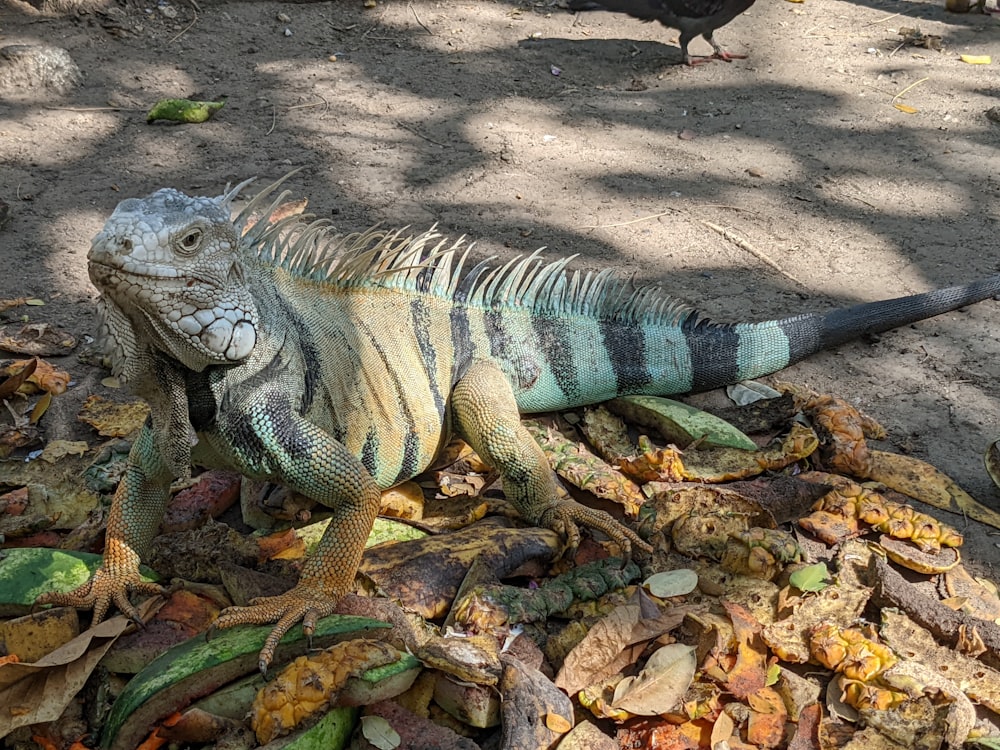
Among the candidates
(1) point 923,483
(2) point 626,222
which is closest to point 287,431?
(1) point 923,483

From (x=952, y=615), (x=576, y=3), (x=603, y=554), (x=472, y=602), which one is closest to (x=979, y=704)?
(x=952, y=615)

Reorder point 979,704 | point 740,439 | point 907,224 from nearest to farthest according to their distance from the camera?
point 979,704, point 740,439, point 907,224

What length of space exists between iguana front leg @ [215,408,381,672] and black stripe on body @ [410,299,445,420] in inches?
20.7

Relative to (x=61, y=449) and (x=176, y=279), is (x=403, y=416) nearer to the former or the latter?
(x=176, y=279)

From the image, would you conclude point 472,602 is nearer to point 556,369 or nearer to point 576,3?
point 556,369

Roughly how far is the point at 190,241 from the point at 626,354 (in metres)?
1.77

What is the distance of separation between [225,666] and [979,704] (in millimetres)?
1875

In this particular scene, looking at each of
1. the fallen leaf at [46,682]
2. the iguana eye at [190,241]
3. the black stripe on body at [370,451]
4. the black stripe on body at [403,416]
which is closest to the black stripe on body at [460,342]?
the black stripe on body at [403,416]

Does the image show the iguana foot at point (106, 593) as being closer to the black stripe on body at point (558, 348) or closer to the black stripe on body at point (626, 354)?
the black stripe on body at point (558, 348)

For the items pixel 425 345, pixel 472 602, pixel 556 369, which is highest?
pixel 425 345

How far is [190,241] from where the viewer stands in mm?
2051

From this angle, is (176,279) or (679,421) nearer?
(176,279)

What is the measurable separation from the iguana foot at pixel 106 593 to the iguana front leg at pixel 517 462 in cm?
103

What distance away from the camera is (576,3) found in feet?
24.8
